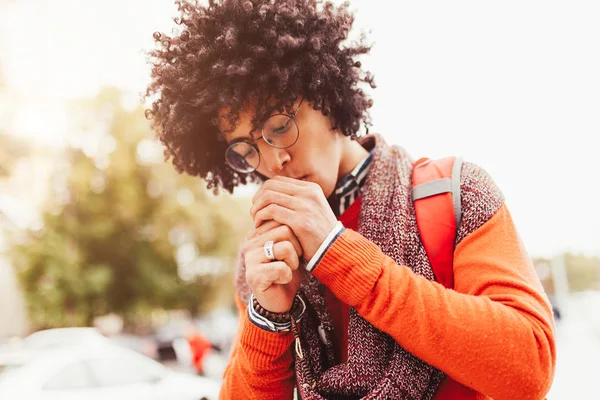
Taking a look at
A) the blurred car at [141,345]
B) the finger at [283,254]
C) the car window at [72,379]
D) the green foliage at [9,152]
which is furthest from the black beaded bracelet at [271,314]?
the blurred car at [141,345]

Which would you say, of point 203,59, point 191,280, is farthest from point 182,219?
point 203,59

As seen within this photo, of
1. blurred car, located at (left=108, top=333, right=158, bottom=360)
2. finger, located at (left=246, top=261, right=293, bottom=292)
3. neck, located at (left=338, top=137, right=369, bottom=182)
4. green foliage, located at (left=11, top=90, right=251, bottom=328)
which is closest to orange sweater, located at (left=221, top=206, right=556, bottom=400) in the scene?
finger, located at (left=246, top=261, right=293, bottom=292)

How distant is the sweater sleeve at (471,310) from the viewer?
4.02 feet

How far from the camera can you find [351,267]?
1.32 metres

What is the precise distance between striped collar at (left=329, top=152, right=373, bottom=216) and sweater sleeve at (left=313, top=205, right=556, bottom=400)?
50cm

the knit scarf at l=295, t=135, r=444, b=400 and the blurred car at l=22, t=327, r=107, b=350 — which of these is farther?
the blurred car at l=22, t=327, r=107, b=350

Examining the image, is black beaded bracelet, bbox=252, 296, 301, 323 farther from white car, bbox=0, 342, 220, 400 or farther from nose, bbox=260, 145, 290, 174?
white car, bbox=0, 342, 220, 400

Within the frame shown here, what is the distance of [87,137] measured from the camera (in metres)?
16.5

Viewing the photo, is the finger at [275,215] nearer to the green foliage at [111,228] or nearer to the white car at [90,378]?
the white car at [90,378]

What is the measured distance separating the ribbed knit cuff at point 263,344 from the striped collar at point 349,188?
53 cm

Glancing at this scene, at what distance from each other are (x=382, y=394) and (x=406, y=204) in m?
0.54

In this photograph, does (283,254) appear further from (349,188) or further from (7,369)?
(7,369)

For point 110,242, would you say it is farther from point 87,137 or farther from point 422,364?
point 422,364

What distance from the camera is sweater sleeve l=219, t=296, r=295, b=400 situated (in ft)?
5.06
